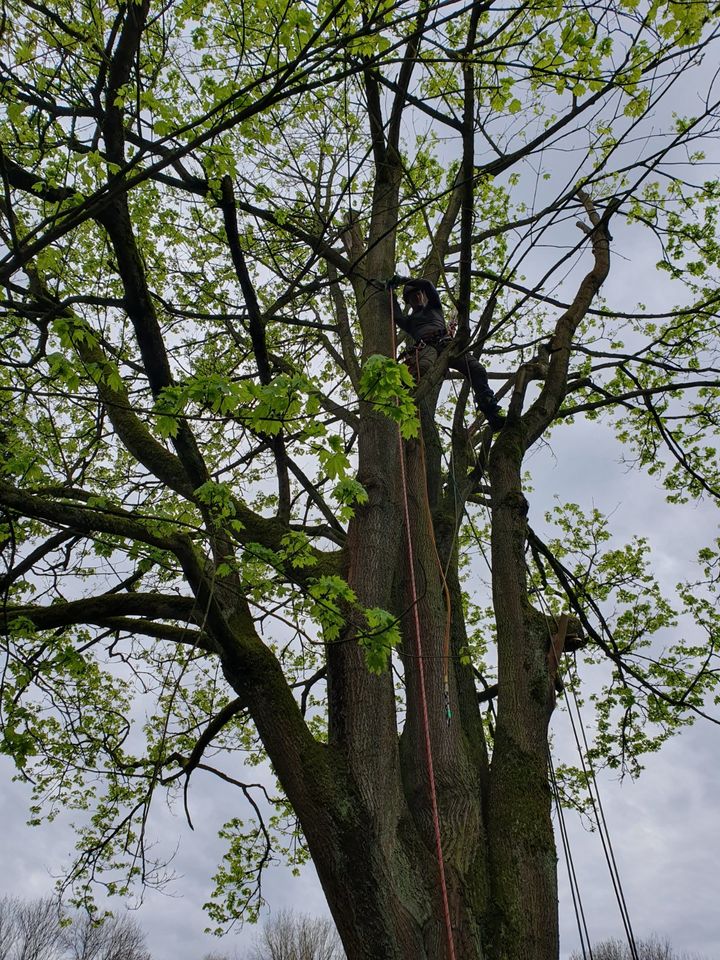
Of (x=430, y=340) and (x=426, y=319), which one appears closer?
(x=430, y=340)

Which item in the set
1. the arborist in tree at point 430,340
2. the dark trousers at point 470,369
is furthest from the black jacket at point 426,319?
the dark trousers at point 470,369

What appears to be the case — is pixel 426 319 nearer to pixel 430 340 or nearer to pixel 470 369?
pixel 430 340

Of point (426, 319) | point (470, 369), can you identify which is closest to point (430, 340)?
point (426, 319)

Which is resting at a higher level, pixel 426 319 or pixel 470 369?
pixel 426 319

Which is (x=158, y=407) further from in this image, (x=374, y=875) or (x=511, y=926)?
(x=511, y=926)

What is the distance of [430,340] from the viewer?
17.5ft

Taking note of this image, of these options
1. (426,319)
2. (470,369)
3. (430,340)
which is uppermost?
(426,319)

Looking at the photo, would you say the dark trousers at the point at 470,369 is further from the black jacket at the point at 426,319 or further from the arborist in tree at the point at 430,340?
the black jacket at the point at 426,319

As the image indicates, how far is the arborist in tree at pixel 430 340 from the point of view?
17.2ft

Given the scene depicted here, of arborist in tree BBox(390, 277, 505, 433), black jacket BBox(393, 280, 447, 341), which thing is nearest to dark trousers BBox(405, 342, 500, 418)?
arborist in tree BBox(390, 277, 505, 433)

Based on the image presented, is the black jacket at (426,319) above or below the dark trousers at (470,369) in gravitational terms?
above

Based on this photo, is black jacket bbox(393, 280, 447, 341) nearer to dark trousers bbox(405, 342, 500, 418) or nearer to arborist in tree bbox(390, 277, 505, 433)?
arborist in tree bbox(390, 277, 505, 433)

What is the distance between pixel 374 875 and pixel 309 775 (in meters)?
0.52

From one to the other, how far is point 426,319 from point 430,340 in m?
0.21
